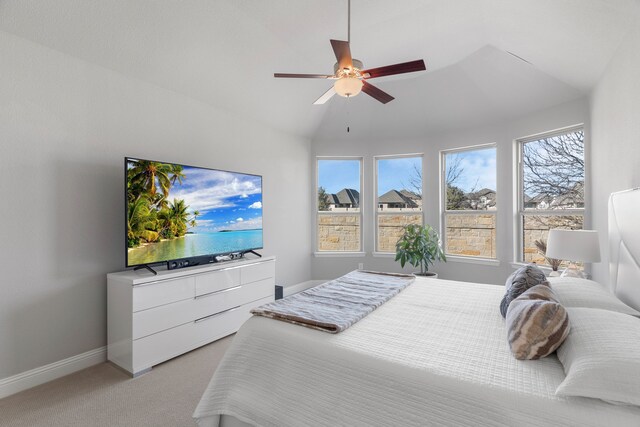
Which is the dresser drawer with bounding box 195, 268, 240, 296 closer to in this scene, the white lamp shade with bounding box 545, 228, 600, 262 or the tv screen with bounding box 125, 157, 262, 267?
the tv screen with bounding box 125, 157, 262, 267

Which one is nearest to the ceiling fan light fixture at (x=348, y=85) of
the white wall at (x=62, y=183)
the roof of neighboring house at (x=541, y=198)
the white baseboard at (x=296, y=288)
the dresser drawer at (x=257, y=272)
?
the white wall at (x=62, y=183)

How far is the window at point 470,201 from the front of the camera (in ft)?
14.0

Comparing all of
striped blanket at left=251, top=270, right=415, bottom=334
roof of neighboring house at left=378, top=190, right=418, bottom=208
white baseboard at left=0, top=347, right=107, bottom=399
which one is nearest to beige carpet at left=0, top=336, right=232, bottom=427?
white baseboard at left=0, top=347, right=107, bottom=399

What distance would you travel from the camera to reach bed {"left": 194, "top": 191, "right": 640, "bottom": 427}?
40.4 inches

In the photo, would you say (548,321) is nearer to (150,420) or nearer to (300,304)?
(300,304)

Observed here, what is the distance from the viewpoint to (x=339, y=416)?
123 cm

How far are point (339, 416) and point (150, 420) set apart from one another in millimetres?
1369

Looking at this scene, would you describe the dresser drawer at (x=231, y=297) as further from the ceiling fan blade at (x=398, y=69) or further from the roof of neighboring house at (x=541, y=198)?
the roof of neighboring house at (x=541, y=198)

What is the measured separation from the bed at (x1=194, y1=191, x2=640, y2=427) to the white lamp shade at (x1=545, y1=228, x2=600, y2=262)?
381mm

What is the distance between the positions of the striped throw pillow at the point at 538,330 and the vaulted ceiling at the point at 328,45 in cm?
193

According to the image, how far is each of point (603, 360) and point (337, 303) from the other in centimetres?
130

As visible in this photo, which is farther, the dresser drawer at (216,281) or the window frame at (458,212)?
the window frame at (458,212)

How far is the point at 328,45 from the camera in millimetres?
3225

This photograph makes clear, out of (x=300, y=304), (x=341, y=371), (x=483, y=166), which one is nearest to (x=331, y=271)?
(x=483, y=166)
